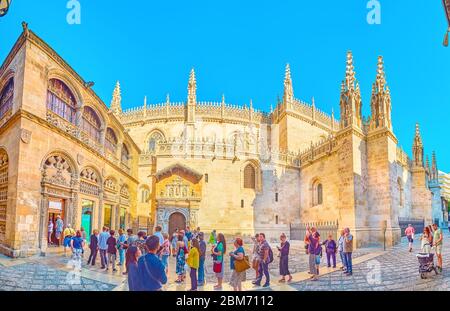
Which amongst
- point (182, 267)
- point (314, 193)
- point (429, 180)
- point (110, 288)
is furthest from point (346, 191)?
point (429, 180)

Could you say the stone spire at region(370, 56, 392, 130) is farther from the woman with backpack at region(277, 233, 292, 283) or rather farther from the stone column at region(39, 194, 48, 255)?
the stone column at region(39, 194, 48, 255)

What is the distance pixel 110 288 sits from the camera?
6555mm

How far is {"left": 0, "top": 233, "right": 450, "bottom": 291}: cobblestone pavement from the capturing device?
6633 mm

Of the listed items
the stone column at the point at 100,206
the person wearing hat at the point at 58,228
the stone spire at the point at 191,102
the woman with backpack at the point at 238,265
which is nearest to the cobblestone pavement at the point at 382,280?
the woman with backpack at the point at 238,265

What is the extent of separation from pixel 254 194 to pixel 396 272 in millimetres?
11374

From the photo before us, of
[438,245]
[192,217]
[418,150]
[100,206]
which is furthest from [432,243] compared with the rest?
[418,150]

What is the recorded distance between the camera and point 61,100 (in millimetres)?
10984

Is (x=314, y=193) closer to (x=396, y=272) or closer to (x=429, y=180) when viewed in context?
(x=396, y=272)

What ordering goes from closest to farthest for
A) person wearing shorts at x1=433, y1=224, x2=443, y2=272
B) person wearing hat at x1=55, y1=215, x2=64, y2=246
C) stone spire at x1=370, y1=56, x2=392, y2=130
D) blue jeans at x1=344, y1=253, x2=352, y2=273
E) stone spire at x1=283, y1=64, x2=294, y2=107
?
person wearing shorts at x1=433, y1=224, x2=443, y2=272 < blue jeans at x1=344, y1=253, x2=352, y2=273 < person wearing hat at x1=55, y1=215, x2=64, y2=246 < stone spire at x1=370, y1=56, x2=392, y2=130 < stone spire at x1=283, y1=64, x2=294, y2=107

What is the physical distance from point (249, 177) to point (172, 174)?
4552 millimetres

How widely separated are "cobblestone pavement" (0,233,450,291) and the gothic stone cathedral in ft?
3.92

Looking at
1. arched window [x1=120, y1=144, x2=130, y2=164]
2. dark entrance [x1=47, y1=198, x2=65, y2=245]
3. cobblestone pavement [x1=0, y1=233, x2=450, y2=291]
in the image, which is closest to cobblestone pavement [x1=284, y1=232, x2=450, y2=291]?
Answer: cobblestone pavement [x1=0, y1=233, x2=450, y2=291]

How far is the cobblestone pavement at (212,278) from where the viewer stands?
261 inches

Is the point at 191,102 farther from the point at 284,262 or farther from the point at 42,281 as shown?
the point at 42,281
